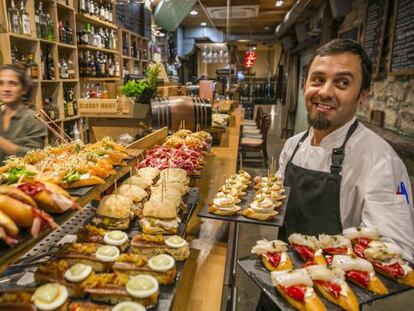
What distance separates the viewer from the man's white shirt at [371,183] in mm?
1331

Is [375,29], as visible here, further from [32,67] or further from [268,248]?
[32,67]

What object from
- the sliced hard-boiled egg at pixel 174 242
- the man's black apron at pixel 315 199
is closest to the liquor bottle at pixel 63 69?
the man's black apron at pixel 315 199

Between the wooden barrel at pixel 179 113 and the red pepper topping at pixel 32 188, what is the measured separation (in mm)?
2027

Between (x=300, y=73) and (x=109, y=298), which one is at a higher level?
(x=300, y=73)

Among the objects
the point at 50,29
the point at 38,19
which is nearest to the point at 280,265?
the point at 38,19

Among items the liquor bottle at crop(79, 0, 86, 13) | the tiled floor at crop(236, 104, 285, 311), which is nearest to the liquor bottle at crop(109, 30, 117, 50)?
the liquor bottle at crop(79, 0, 86, 13)

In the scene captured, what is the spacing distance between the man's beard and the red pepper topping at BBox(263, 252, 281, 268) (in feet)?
2.76

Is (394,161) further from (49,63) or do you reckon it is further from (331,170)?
(49,63)

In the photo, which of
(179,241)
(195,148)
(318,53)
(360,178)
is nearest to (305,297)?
(179,241)

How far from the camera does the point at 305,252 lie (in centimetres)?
115

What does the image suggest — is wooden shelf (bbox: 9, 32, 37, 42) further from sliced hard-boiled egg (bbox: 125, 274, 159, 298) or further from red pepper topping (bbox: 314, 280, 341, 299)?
red pepper topping (bbox: 314, 280, 341, 299)

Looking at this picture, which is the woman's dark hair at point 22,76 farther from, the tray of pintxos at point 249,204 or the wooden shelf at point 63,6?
the tray of pintxos at point 249,204

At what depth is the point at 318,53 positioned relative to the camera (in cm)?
167

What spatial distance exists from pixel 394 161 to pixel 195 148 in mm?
1358
